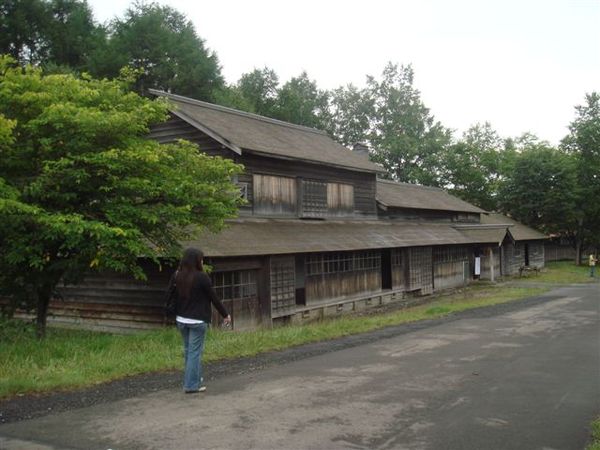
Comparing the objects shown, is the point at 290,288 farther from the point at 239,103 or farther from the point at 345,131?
the point at 345,131

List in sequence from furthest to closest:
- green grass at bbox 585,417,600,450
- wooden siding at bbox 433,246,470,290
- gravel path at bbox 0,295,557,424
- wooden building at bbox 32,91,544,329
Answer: wooden siding at bbox 433,246,470,290
wooden building at bbox 32,91,544,329
gravel path at bbox 0,295,557,424
green grass at bbox 585,417,600,450

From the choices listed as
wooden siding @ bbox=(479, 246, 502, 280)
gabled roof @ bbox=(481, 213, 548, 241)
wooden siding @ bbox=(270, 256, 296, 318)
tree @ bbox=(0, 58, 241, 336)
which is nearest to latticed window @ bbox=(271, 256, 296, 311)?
wooden siding @ bbox=(270, 256, 296, 318)

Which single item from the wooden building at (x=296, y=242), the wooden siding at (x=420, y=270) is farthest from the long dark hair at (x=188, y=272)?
the wooden siding at (x=420, y=270)

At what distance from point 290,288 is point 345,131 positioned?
43.6 m

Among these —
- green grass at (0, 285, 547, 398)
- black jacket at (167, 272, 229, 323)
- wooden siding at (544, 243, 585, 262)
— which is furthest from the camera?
wooden siding at (544, 243, 585, 262)

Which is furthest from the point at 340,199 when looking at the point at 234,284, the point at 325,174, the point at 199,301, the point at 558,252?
the point at 558,252

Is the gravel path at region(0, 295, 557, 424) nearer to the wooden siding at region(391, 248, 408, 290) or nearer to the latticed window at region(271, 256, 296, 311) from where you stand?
the latticed window at region(271, 256, 296, 311)

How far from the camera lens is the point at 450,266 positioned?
3088cm

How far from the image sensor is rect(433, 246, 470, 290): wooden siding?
29270 mm

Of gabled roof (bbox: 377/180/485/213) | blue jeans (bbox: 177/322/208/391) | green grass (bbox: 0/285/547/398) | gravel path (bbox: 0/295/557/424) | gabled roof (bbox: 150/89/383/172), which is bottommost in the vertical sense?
gravel path (bbox: 0/295/557/424)

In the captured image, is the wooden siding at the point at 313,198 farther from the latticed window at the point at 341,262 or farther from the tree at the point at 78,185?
the tree at the point at 78,185

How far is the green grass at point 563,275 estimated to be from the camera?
3344 centimetres

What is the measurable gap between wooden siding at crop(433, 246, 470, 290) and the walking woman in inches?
914

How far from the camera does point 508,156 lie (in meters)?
50.4
